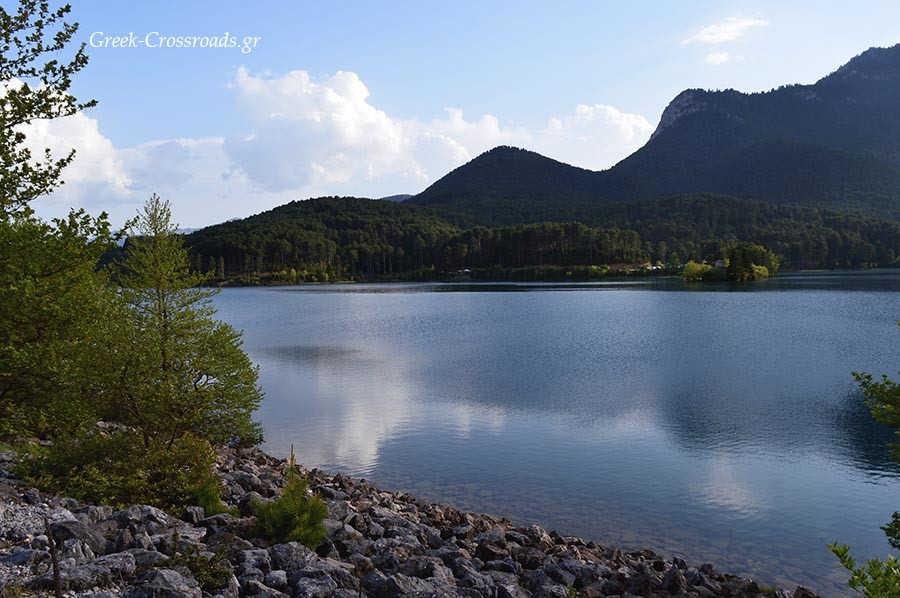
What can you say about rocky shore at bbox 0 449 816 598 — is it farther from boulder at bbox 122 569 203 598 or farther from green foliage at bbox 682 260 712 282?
green foliage at bbox 682 260 712 282

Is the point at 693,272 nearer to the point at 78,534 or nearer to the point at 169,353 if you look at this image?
the point at 169,353

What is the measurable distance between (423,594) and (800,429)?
21.7m

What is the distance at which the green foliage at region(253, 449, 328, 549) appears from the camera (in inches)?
477

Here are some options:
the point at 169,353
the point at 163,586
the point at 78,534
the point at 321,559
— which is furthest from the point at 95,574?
the point at 169,353

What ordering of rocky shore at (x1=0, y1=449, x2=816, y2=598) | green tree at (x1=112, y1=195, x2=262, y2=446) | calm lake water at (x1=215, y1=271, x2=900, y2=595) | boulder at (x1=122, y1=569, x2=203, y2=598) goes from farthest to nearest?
calm lake water at (x1=215, y1=271, x2=900, y2=595) → green tree at (x1=112, y1=195, x2=262, y2=446) → rocky shore at (x1=0, y1=449, x2=816, y2=598) → boulder at (x1=122, y1=569, x2=203, y2=598)

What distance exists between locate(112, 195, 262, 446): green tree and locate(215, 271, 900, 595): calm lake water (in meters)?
6.31

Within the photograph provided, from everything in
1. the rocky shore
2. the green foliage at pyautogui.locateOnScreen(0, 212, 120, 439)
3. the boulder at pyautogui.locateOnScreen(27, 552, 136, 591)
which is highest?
the green foliage at pyautogui.locateOnScreen(0, 212, 120, 439)

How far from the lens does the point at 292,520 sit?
12305mm

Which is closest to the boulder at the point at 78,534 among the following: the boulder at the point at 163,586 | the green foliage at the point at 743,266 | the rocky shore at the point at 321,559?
the rocky shore at the point at 321,559

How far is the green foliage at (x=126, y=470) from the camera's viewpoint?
43.2 feet

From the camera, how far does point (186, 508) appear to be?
13.0 meters

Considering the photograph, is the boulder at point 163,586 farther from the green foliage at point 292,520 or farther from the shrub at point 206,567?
the green foliage at point 292,520

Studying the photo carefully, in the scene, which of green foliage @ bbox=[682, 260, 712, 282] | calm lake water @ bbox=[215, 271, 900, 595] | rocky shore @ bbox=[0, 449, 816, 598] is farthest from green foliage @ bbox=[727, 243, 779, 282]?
rocky shore @ bbox=[0, 449, 816, 598]

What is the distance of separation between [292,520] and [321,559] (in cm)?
127
